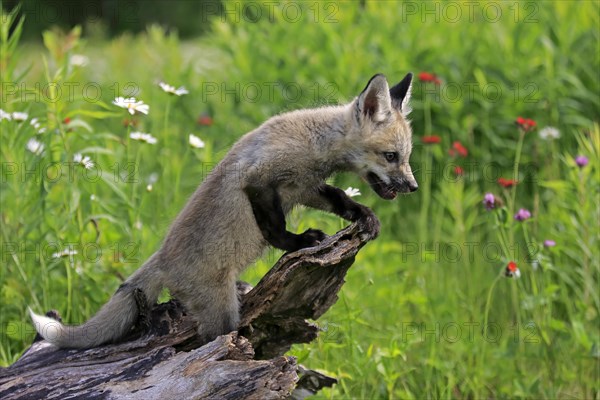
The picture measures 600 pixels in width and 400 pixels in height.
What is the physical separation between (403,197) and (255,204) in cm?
346

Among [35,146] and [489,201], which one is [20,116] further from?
[489,201]

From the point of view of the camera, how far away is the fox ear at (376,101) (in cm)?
429

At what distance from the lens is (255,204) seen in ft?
13.8

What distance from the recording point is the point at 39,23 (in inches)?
667

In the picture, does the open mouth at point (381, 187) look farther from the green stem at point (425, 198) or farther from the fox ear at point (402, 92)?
the green stem at point (425, 198)

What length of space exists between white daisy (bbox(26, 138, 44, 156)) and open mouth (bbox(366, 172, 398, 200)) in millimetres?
2123

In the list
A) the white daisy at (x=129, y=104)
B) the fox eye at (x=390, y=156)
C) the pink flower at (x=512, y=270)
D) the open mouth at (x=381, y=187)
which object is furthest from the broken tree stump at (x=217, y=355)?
the white daisy at (x=129, y=104)

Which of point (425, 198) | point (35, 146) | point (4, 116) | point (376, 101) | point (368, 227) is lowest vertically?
point (368, 227)

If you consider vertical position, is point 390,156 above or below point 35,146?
below

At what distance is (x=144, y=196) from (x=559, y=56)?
4.19 meters

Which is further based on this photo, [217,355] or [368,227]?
[368,227]

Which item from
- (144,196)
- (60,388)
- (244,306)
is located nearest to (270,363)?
(244,306)

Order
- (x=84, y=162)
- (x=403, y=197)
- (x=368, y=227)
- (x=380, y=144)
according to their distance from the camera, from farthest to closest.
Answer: (x=403, y=197) → (x=84, y=162) → (x=380, y=144) → (x=368, y=227)

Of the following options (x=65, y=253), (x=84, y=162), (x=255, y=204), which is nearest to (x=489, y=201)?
(x=255, y=204)
